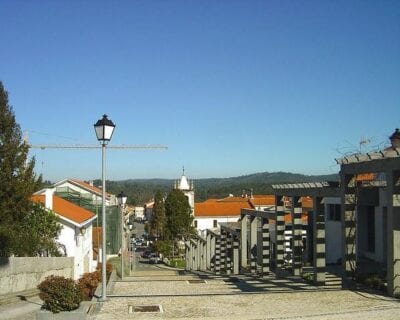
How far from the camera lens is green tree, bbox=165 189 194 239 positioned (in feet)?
237

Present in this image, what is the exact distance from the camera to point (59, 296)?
9672 millimetres

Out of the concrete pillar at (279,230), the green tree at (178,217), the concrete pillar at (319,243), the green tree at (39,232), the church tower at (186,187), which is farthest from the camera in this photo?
the church tower at (186,187)

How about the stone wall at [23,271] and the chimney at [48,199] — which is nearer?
the stone wall at [23,271]

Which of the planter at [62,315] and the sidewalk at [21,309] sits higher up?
the planter at [62,315]

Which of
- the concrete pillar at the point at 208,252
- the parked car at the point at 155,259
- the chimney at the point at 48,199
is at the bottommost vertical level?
the parked car at the point at 155,259

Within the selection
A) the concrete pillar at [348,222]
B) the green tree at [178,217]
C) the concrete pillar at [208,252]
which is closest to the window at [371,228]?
the concrete pillar at [348,222]

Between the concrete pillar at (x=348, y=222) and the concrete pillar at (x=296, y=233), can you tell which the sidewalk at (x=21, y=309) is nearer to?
the concrete pillar at (x=348, y=222)

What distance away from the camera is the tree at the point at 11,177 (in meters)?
19.0

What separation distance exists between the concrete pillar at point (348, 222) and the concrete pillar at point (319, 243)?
1592 millimetres

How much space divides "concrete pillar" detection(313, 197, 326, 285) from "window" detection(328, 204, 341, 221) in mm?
11990

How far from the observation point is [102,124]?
40.5 ft

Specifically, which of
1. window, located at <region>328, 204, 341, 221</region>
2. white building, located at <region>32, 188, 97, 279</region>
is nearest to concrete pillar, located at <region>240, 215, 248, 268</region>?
window, located at <region>328, 204, 341, 221</region>

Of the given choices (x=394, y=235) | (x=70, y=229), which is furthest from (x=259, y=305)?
(x=70, y=229)

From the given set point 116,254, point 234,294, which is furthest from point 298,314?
point 116,254
